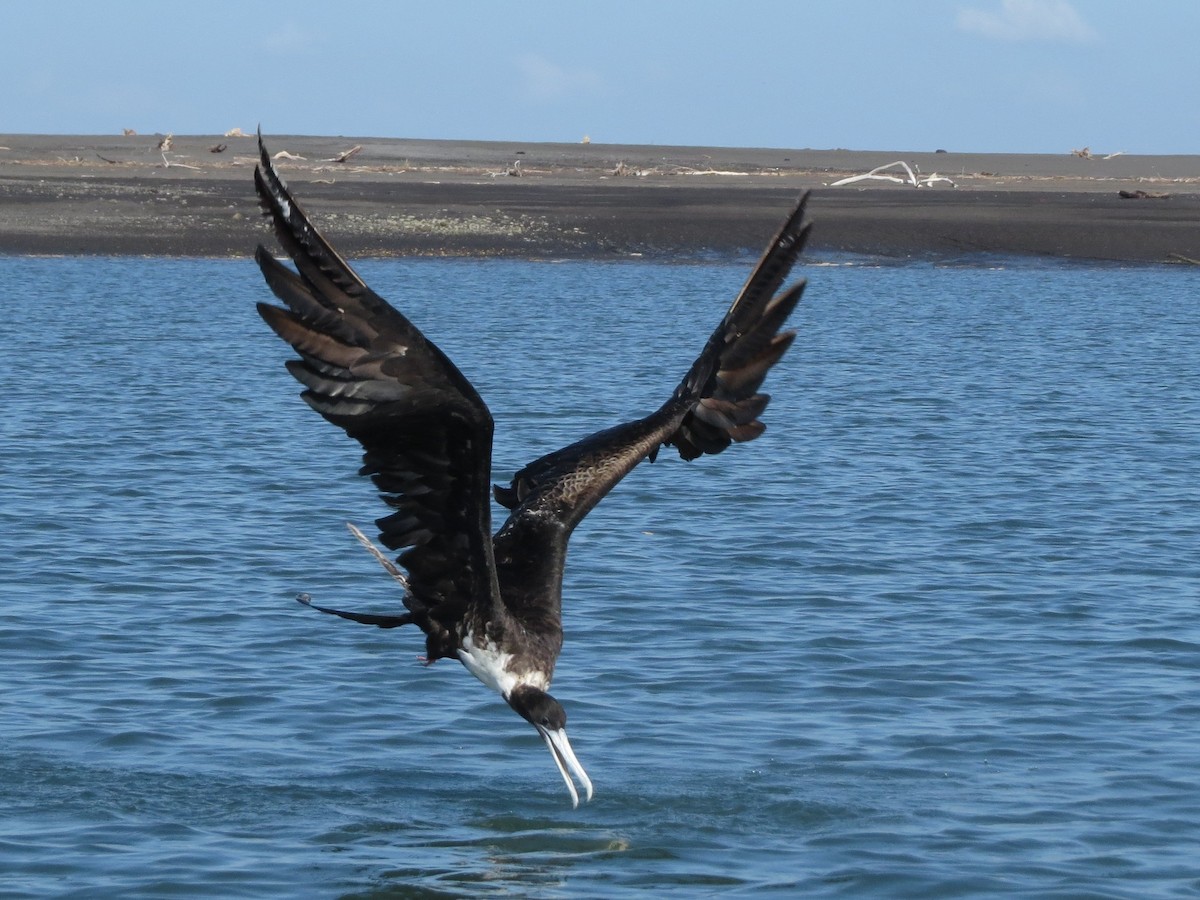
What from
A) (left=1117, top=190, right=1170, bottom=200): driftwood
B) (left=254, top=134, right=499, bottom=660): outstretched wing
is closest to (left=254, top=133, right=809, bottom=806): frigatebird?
(left=254, top=134, right=499, bottom=660): outstretched wing

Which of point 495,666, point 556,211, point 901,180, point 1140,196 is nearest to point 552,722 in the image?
point 495,666

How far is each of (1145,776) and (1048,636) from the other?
6.99 feet

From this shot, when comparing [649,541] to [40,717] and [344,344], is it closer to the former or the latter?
[40,717]

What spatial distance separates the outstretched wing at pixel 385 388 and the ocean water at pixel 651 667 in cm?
130

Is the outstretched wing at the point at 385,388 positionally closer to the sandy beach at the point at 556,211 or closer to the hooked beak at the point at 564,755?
the hooked beak at the point at 564,755

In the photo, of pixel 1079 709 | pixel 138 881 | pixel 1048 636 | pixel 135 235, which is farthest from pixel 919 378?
pixel 135 235

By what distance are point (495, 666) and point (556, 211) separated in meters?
30.0

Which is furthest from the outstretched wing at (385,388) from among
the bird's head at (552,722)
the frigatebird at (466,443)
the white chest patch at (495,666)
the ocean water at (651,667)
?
the ocean water at (651,667)

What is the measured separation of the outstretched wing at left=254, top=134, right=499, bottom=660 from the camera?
17.6 ft

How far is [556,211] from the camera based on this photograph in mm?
36094

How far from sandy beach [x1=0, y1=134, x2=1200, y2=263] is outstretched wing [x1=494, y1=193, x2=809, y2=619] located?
80.8 ft

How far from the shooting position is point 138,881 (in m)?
6.23

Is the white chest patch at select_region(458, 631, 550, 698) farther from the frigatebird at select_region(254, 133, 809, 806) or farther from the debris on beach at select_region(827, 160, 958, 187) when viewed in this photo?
the debris on beach at select_region(827, 160, 958, 187)

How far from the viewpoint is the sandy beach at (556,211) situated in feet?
108
